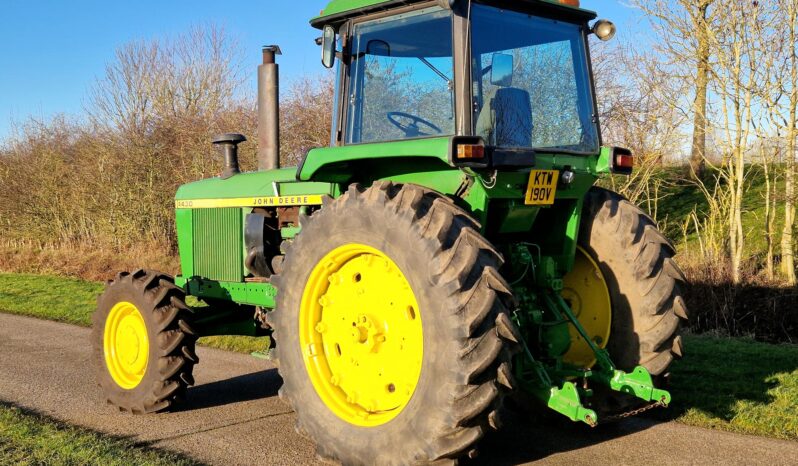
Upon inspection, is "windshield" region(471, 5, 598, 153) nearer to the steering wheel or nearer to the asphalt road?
the steering wheel

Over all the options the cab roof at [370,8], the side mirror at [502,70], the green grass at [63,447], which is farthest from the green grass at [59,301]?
the side mirror at [502,70]

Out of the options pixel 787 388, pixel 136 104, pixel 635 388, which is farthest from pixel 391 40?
pixel 136 104

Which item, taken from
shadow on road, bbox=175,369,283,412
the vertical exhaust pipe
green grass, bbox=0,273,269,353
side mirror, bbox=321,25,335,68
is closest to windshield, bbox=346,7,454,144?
side mirror, bbox=321,25,335,68

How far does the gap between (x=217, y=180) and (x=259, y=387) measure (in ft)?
5.96

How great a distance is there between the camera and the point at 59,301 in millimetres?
12508

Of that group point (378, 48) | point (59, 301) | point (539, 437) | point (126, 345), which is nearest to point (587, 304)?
point (539, 437)

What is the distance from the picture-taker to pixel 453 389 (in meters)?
3.58

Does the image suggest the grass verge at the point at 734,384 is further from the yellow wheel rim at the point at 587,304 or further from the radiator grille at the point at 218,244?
the radiator grille at the point at 218,244

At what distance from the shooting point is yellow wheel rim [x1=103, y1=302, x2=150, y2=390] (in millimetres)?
5836

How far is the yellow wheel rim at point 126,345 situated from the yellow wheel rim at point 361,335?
1.90m

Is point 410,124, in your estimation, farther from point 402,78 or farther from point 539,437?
point 539,437

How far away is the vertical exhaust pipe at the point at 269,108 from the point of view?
6898 mm

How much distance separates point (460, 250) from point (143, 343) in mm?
3187

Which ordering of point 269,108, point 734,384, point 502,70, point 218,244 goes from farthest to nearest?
point 269,108 < point 218,244 < point 734,384 < point 502,70
